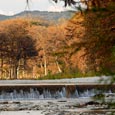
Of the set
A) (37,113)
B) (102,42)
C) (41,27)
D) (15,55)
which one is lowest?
(37,113)

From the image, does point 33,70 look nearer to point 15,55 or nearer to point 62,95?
point 15,55

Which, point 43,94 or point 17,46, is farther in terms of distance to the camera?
point 17,46

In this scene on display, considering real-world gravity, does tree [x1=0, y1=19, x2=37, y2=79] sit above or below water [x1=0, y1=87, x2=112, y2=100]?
above

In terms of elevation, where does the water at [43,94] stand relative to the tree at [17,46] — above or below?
below

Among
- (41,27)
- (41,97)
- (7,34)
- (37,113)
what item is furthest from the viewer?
(41,27)

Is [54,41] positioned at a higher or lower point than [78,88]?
higher

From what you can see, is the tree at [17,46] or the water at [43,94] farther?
the tree at [17,46]

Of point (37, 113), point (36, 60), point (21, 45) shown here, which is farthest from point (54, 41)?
point (37, 113)

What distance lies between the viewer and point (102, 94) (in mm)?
1871

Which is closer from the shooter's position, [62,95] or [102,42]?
[102,42]

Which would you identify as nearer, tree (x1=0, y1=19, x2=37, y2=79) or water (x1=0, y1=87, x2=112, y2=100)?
water (x1=0, y1=87, x2=112, y2=100)

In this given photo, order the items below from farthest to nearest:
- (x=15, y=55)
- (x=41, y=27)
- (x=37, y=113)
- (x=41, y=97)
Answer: (x=41, y=27) < (x=15, y=55) < (x=41, y=97) < (x=37, y=113)

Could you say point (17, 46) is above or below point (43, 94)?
above

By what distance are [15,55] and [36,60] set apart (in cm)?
560
